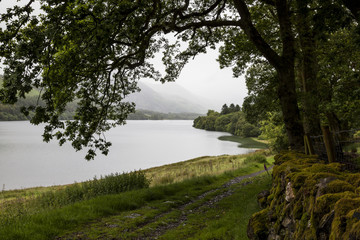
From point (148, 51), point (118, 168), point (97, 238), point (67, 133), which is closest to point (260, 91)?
point (148, 51)

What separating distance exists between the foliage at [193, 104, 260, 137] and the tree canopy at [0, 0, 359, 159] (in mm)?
85592

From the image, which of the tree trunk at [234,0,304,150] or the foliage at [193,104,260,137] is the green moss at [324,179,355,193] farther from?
the foliage at [193,104,260,137]

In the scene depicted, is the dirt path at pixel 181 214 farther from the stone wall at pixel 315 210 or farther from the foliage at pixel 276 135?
the foliage at pixel 276 135

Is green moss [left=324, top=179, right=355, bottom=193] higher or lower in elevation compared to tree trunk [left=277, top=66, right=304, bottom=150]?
lower

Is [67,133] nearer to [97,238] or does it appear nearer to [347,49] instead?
[97,238]

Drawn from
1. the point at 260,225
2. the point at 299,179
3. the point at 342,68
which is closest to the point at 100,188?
the point at 260,225

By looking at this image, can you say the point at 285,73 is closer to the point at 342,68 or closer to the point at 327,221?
the point at 342,68

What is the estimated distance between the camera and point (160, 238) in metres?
7.19

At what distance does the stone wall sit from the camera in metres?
2.53

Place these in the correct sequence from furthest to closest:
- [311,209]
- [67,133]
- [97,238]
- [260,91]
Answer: [260,91], [67,133], [97,238], [311,209]

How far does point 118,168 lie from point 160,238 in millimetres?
41963

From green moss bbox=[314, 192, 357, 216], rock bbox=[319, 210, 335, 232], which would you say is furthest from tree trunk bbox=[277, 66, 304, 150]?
rock bbox=[319, 210, 335, 232]

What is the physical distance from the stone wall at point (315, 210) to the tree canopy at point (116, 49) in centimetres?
600

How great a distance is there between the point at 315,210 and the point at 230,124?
135 meters
